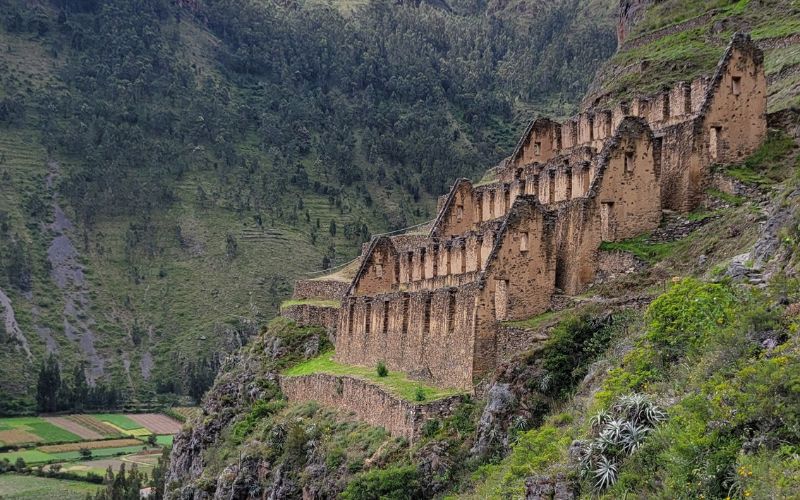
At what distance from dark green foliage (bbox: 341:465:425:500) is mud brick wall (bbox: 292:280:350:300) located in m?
20.6

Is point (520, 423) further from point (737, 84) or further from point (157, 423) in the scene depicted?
point (157, 423)

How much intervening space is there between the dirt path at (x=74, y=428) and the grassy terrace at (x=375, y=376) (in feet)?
196

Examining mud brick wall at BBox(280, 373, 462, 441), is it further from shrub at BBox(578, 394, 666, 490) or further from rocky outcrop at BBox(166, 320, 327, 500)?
shrub at BBox(578, 394, 666, 490)

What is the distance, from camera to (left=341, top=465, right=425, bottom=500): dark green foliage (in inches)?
1043

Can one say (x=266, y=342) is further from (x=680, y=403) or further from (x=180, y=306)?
(x=180, y=306)

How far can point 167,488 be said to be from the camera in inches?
1848

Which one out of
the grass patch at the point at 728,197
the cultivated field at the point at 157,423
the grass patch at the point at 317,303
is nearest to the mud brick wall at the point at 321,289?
the grass patch at the point at 317,303

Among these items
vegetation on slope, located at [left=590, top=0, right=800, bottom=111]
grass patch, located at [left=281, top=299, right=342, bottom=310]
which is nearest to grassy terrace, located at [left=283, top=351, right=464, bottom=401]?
grass patch, located at [left=281, top=299, right=342, bottom=310]

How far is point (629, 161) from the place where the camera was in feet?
99.7

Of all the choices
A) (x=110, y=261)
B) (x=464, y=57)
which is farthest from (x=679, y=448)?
(x=464, y=57)

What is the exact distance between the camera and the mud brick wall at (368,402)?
28047mm

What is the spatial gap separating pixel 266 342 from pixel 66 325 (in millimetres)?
80900

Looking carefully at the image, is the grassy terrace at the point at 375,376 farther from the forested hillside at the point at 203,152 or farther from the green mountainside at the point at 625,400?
the forested hillside at the point at 203,152

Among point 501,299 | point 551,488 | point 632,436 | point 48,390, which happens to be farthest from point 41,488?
point 632,436
